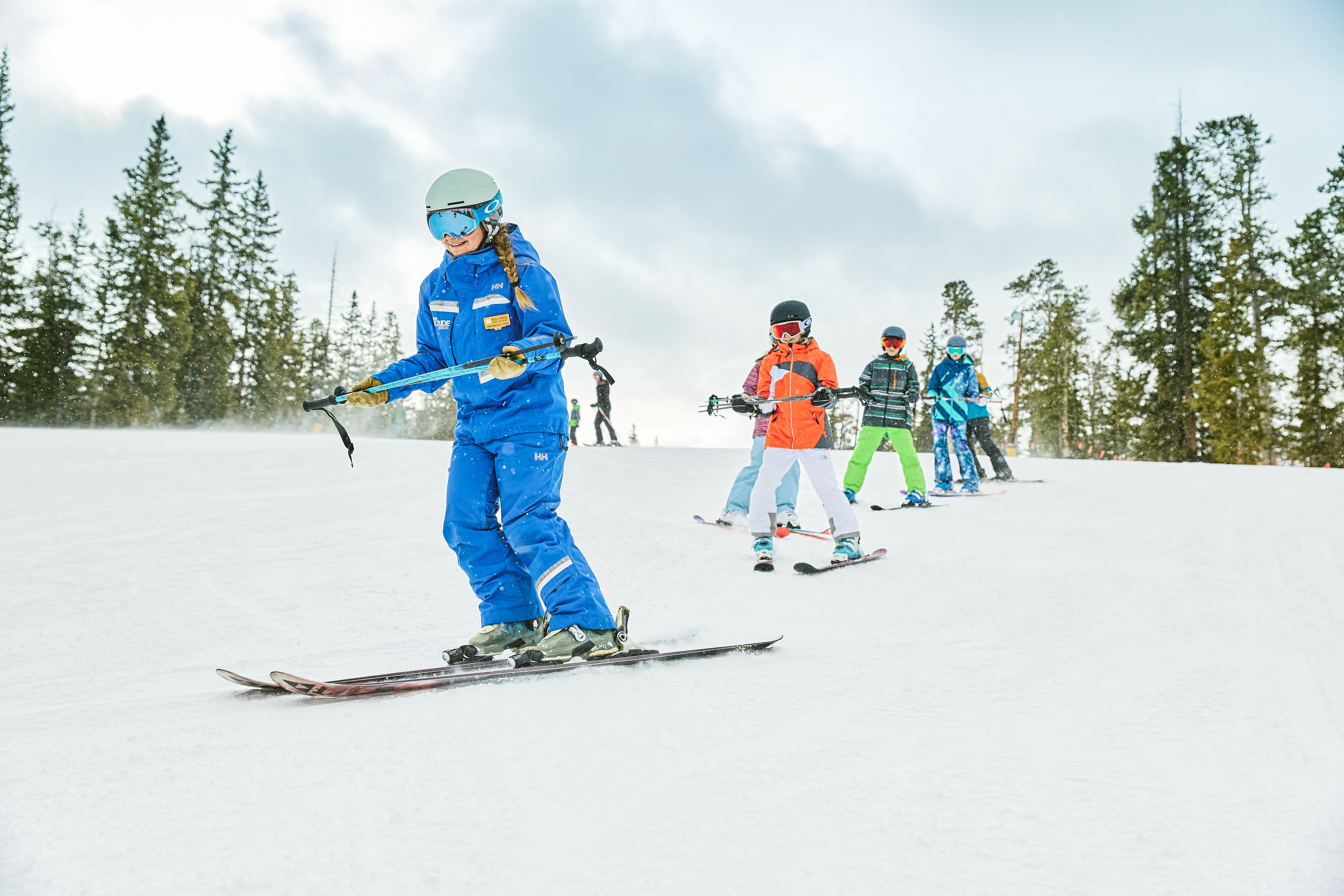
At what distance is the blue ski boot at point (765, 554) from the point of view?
18.0ft

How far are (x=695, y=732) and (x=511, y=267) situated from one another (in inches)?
82.9

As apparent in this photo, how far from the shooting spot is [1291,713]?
104 inches

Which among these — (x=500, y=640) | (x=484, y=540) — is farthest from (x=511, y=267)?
(x=500, y=640)

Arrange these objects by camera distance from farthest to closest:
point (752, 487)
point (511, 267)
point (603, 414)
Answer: point (603, 414), point (752, 487), point (511, 267)

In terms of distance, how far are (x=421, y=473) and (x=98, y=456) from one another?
446 cm

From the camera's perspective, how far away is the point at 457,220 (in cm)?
331

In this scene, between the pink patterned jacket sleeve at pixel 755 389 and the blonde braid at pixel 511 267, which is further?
the pink patterned jacket sleeve at pixel 755 389

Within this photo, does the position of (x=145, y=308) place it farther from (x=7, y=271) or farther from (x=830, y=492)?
(x=830, y=492)

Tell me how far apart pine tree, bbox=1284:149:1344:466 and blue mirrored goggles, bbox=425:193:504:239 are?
3740 centimetres

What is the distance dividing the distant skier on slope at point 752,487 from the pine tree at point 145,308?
4085 centimetres

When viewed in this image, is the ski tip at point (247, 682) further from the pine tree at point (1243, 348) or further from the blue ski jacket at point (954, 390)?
the pine tree at point (1243, 348)

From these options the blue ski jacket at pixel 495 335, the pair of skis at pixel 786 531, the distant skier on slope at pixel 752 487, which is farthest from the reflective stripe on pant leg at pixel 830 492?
the blue ski jacket at pixel 495 335

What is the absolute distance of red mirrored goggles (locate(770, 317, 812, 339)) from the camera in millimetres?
6051

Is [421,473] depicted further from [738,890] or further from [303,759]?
[738,890]
